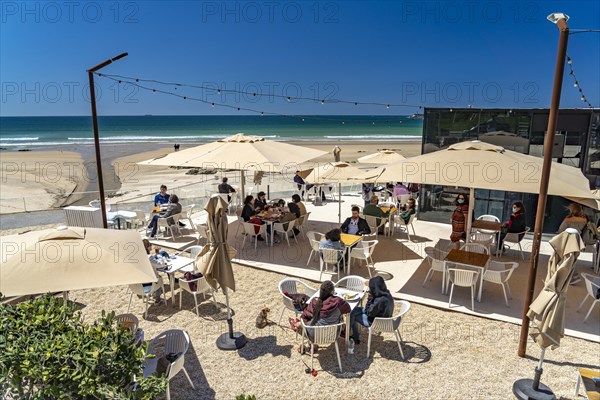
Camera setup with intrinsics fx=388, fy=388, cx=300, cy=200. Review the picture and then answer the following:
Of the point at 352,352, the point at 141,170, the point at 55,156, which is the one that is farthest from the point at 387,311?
the point at 55,156

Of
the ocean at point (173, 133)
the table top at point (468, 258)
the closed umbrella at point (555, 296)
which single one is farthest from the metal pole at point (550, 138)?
the ocean at point (173, 133)

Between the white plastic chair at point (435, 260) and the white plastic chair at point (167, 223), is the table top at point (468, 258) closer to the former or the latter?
the white plastic chair at point (435, 260)

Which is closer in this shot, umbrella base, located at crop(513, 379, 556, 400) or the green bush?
the green bush

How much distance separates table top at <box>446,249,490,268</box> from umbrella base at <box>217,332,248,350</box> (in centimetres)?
387

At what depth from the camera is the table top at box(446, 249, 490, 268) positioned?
677cm

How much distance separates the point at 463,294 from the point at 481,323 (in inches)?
40.2

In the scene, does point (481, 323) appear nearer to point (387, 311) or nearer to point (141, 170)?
point (387, 311)

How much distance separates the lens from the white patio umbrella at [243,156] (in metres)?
8.36

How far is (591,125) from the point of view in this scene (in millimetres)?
10023

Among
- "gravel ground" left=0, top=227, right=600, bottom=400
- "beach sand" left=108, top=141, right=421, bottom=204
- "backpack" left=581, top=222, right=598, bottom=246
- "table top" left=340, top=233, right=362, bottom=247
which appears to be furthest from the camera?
"beach sand" left=108, top=141, right=421, bottom=204

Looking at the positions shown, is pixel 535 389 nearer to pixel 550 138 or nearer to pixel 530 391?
pixel 530 391

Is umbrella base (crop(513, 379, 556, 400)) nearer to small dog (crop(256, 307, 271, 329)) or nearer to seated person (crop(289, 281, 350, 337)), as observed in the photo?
seated person (crop(289, 281, 350, 337))

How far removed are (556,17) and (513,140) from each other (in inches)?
279

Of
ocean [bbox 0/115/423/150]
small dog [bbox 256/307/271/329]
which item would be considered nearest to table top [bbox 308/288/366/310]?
small dog [bbox 256/307/271/329]
